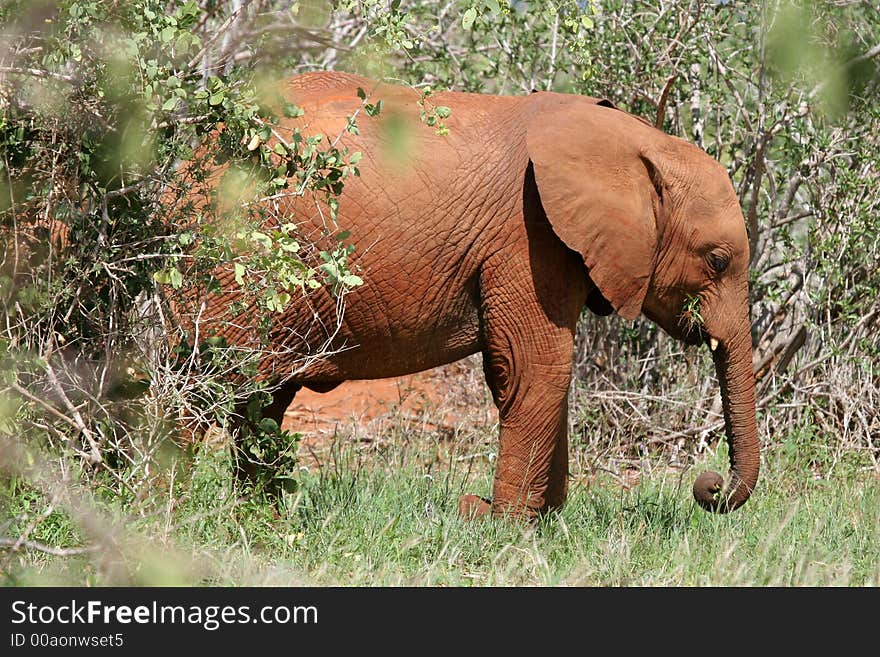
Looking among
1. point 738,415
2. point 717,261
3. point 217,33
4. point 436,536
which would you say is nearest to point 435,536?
point 436,536

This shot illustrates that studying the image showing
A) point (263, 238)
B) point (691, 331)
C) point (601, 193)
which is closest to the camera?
point (263, 238)

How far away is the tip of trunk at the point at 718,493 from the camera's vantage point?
6270mm

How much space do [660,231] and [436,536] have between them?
6.19 feet

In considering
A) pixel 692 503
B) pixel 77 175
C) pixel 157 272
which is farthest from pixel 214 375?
pixel 692 503

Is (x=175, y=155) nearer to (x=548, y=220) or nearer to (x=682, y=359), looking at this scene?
(x=548, y=220)

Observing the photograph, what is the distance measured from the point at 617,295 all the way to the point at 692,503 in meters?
1.40

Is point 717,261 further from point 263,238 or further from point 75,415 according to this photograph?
point 75,415

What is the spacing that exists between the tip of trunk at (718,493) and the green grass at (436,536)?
4.1 inches

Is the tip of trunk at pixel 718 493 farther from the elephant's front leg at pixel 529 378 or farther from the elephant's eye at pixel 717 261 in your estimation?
the elephant's eye at pixel 717 261

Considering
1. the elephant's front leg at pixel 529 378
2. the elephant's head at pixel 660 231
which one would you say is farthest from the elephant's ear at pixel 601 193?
the elephant's front leg at pixel 529 378

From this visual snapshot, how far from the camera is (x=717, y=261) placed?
21.0ft

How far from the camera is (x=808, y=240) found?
27.2 feet

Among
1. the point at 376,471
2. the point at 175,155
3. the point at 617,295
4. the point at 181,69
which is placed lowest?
the point at 376,471

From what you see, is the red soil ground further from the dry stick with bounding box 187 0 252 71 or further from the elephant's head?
the dry stick with bounding box 187 0 252 71
